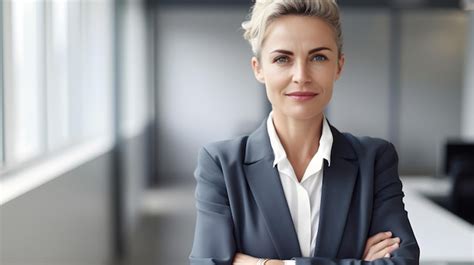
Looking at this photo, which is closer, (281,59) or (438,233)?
(281,59)

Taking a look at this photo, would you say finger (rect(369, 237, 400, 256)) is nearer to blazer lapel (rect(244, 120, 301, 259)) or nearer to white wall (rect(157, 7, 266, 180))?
blazer lapel (rect(244, 120, 301, 259))

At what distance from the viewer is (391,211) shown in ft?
4.28

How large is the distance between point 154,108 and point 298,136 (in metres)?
7.08

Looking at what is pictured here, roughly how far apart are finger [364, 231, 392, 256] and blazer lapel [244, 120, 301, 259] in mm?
128

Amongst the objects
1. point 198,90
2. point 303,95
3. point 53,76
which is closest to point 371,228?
point 303,95

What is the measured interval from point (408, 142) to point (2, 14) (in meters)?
6.12

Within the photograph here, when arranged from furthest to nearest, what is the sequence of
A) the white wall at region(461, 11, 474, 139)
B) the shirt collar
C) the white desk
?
the white wall at region(461, 11, 474, 139) < the white desk < the shirt collar

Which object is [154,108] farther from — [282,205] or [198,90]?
[282,205]

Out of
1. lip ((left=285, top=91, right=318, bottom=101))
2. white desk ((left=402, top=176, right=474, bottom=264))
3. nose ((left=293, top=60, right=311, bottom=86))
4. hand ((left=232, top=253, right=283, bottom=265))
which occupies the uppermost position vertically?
nose ((left=293, top=60, right=311, bottom=86))

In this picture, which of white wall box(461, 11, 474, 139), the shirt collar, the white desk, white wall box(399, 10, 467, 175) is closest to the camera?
the shirt collar

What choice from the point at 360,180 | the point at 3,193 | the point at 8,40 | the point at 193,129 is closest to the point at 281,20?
the point at 360,180

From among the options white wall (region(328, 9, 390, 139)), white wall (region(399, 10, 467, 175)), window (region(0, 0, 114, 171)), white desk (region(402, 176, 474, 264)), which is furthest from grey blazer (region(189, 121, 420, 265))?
white wall (region(399, 10, 467, 175))

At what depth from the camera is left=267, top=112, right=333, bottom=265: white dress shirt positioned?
1266 millimetres

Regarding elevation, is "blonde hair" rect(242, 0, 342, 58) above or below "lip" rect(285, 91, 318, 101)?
above
